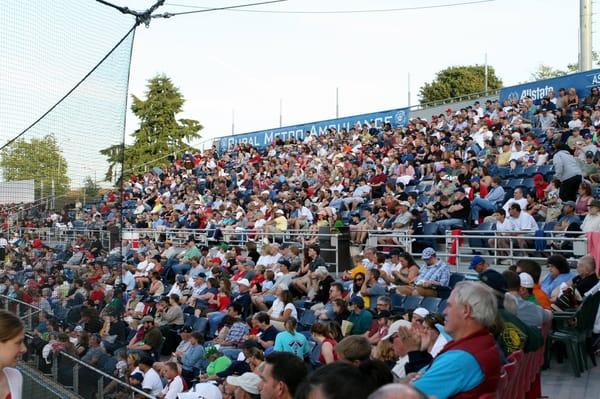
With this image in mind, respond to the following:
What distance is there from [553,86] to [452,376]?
17.0 m

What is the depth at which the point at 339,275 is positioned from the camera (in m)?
12.2

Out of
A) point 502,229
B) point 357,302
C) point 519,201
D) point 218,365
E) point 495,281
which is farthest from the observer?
point 519,201

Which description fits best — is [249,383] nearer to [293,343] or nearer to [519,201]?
[293,343]

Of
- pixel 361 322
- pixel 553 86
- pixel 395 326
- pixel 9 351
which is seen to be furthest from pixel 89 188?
pixel 553 86

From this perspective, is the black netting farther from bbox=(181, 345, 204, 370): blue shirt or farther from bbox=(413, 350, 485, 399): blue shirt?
bbox=(181, 345, 204, 370): blue shirt

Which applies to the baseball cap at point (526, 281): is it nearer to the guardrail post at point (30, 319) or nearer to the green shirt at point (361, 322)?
the green shirt at point (361, 322)

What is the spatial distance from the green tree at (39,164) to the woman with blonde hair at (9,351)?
7.19ft

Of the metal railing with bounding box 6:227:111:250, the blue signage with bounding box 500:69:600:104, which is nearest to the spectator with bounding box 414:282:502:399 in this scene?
the metal railing with bounding box 6:227:111:250

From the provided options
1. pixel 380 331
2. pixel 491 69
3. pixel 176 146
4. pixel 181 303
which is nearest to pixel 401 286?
pixel 380 331

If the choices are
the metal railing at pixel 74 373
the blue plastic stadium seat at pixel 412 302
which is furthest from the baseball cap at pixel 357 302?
the metal railing at pixel 74 373

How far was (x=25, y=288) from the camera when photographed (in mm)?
5305

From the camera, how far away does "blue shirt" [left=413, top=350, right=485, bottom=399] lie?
8.93 ft

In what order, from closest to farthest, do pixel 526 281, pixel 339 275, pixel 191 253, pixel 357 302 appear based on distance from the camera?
1. pixel 526 281
2. pixel 357 302
3. pixel 339 275
4. pixel 191 253

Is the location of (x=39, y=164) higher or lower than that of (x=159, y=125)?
lower
